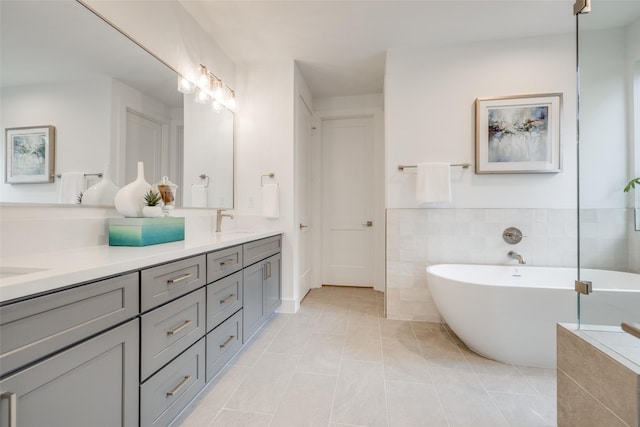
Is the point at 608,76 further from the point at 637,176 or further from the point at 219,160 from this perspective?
the point at 219,160

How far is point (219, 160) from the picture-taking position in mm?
2477

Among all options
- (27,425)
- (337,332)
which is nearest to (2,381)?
(27,425)

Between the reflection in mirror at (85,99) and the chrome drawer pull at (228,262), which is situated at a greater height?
the reflection in mirror at (85,99)

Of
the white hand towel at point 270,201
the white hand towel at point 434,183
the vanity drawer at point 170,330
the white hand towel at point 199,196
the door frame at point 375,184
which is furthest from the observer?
the door frame at point 375,184

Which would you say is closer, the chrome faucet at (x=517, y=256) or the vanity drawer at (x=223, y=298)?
the vanity drawer at (x=223, y=298)

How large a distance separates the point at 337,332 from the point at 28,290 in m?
1.98

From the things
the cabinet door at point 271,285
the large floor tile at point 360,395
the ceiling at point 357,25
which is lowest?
the large floor tile at point 360,395

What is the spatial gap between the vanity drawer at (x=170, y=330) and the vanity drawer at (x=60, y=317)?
0.13m

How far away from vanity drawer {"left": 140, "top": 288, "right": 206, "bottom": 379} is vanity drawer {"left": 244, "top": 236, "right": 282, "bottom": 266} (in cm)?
55

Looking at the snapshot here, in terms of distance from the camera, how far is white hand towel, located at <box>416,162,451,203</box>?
7.84 ft

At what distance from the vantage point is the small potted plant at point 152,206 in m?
1.49

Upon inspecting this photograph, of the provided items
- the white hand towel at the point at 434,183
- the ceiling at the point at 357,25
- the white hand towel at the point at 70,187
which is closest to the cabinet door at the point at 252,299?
the white hand towel at the point at 70,187

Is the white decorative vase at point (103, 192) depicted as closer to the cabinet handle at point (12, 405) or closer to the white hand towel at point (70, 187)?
the white hand towel at point (70, 187)

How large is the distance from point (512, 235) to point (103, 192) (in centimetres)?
302
